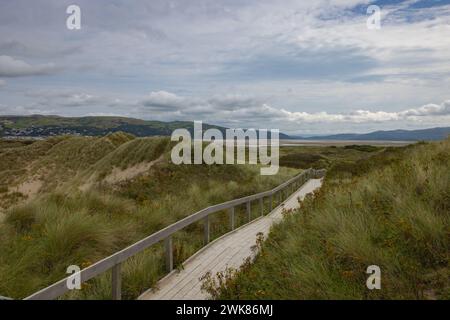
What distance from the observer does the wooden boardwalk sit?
7.06 m

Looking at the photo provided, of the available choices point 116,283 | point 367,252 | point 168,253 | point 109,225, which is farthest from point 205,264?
point 367,252

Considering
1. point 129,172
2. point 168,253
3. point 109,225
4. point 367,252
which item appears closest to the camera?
point 367,252

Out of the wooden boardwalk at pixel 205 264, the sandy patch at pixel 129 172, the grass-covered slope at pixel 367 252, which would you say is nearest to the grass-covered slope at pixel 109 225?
the sandy patch at pixel 129 172

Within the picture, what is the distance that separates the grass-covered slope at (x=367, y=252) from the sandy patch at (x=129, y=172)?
2332cm

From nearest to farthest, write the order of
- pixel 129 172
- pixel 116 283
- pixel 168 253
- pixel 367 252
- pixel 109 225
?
1. pixel 367 252
2. pixel 116 283
3. pixel 168 253
4. pixel 109 225
5. pixel 129 172

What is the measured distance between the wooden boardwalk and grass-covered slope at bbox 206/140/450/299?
615 mm

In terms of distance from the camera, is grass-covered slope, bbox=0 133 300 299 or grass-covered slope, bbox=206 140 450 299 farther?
grass-covered slope, bbox=0 133 300 299

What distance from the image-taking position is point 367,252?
594cm

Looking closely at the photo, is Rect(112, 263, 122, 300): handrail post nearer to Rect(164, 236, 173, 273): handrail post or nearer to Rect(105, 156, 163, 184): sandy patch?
Rect(164, 236, 173, 273): handrail post

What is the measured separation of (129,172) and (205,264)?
2344cm

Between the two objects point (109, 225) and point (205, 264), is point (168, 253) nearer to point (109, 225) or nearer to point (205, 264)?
point (205, 264)

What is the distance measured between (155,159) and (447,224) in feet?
89.2

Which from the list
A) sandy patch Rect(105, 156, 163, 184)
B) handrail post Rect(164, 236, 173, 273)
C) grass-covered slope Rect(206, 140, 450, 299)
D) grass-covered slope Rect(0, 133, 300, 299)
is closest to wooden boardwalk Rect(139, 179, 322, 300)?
handrail post Rect(164, 236, 173, 273)
